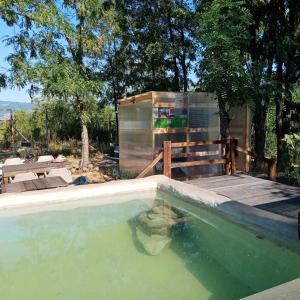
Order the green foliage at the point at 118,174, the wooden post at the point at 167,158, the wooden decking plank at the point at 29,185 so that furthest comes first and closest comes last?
the green foliage at the point at 118,174
the wooden post at the point at 167,158
the wooden decking plank at the point at 29,185

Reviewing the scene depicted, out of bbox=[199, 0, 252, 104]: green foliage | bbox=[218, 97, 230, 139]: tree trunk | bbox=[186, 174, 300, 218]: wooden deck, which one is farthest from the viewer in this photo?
bbox=[218, 97, 230, 139]: tree trunk

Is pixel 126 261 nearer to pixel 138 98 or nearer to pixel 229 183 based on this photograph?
pixel 229 183

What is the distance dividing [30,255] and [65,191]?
142cm

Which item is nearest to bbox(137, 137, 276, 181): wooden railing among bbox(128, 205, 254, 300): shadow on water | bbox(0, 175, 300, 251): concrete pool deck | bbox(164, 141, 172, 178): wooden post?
bbox(164, 141, 172, 178): wooden post

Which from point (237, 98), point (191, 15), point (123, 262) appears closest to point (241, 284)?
point (123, 262)

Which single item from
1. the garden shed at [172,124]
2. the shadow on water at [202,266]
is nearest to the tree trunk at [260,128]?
the garden shed at [172,124]

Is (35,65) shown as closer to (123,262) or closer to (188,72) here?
(188,72)

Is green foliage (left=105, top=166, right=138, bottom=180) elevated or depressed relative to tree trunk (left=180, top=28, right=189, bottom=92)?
depressed

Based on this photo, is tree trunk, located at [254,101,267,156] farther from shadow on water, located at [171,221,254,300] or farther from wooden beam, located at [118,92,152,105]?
shadow on water, located at [171,221,254,300]

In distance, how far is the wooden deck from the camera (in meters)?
4.61

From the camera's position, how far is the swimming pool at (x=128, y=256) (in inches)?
130

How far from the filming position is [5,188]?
614cm

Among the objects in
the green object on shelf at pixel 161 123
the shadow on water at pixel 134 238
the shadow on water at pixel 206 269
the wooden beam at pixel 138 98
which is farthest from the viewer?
the wooden beam at pixel 138 98

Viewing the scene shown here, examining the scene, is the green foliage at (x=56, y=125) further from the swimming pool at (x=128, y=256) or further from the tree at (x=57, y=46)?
the swimming pool at (x=128, y=256)
